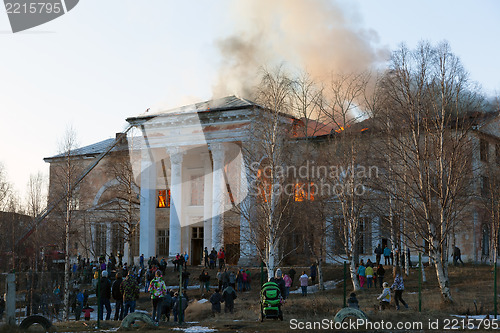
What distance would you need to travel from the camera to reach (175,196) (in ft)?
154

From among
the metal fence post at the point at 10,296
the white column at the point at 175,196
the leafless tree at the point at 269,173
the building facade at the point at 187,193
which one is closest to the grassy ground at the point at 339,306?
the metal fence post at the point at 10,296

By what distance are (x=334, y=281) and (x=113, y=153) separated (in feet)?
86.4

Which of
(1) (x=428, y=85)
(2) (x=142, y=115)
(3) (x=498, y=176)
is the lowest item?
(3) (x=498, y=176)

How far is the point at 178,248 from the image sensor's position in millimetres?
46375

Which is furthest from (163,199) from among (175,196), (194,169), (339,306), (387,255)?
(339,306)

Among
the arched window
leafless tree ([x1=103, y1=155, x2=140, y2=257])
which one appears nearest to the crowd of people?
leafless tree ([x1=103, y1=155, x2=140, y2=257])

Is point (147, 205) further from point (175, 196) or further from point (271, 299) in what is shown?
A: point (271, 299)

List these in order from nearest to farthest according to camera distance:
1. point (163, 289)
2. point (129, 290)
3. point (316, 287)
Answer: point (129, 290)
point (163, 289)
point (316, 287)

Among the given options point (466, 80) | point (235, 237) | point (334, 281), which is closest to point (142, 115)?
point (235, 237)

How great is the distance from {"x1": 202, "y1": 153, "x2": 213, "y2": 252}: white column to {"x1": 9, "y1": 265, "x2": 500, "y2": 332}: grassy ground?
31.1 ft

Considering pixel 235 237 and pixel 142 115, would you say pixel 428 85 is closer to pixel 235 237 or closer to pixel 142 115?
pixel 235 237

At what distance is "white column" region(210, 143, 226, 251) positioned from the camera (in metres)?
43.3

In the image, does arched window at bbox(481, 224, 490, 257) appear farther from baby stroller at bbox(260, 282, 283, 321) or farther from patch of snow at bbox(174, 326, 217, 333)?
patch of snow at bbox(174, 326, 217, 333)

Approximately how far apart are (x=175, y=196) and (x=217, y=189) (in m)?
4.05
